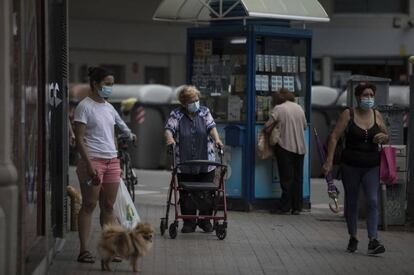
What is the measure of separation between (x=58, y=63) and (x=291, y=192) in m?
4.64

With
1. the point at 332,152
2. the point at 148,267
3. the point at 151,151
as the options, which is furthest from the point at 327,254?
the point at 151,151

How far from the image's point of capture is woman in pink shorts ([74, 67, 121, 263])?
874cm

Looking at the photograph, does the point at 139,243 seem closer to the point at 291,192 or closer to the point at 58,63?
the point at 58,63

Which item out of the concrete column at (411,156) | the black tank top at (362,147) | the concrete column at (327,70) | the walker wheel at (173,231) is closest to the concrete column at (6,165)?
the walker wheel at (173,231)

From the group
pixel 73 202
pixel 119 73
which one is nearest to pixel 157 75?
pixel 119 73

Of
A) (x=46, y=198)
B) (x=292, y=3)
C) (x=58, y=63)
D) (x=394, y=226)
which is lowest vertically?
(x=394, y=226)

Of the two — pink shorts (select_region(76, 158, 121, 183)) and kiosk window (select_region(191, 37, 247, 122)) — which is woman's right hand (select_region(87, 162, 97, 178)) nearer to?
pink shorts (select_region(76, 158, 121, 183))

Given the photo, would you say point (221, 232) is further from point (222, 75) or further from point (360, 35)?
point (360, 35)

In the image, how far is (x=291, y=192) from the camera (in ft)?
44.3

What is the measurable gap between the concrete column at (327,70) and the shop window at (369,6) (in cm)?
157

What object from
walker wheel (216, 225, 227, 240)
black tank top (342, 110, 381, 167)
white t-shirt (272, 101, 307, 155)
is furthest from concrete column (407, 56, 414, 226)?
walker wheel (216, 225, 227, 240)

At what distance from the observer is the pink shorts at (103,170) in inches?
343

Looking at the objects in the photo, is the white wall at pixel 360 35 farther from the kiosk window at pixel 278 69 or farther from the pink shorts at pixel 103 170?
the pink shorts at pixel 103 170

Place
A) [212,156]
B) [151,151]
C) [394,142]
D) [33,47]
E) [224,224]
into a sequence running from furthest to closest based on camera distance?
1. [151,151]
2. [394,142]
3. [212,156]
4. [224,224]
5. [33,47]
